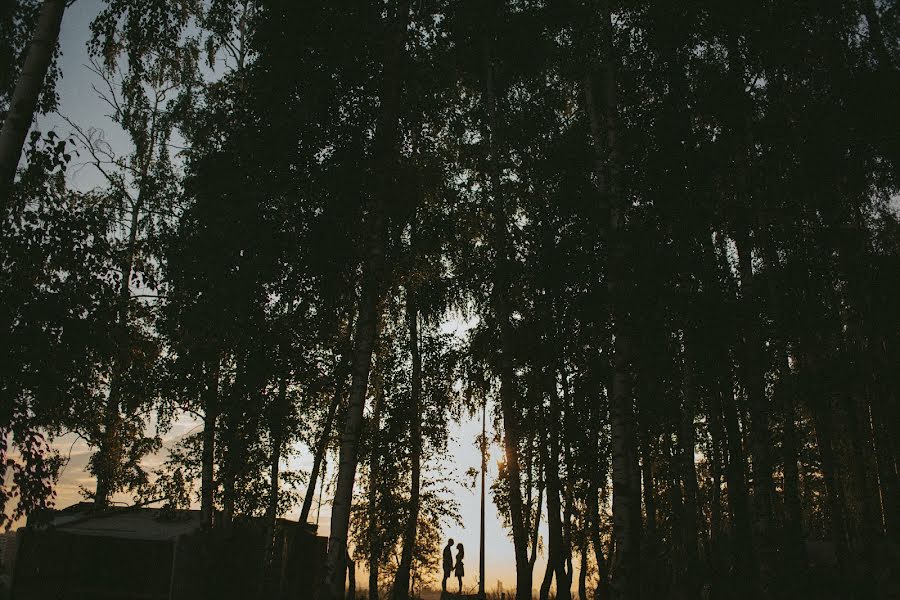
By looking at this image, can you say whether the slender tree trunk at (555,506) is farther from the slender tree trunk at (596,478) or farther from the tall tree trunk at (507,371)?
the tall tree trunk at (507,371)

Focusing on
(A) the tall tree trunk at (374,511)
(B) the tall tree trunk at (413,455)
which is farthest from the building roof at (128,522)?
(B) the tall tree trunk at (413,455)

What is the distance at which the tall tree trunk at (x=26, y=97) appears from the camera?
6.46 m

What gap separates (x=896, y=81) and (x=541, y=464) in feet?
37.5

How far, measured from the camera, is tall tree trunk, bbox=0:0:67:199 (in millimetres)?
6457

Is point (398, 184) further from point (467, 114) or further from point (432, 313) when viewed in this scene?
point (467, 114)

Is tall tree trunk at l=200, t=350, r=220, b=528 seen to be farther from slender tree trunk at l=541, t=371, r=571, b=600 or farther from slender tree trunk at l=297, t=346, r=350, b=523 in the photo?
slender tree trunk at l=541, t=371, r=571, b=600

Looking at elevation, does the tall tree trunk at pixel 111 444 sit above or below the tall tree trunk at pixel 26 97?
below

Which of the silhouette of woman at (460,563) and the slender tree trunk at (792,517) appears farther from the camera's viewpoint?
the silhouette of woman at (460,563)

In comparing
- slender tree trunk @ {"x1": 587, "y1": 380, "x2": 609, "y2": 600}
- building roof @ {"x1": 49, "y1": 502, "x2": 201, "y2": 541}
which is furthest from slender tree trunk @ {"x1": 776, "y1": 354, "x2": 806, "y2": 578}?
building roof @ {"x1": 49, "y1": 502, "x2": 201, "y2": 541}

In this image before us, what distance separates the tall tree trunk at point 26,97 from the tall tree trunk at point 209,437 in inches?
172

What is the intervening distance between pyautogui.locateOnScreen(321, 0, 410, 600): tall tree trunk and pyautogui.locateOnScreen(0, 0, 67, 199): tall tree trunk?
5.01 m

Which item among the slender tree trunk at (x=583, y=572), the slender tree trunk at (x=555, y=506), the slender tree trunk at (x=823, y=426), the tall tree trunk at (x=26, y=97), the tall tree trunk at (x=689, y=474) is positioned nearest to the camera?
the tall tree trunk at (x=26, y=97)

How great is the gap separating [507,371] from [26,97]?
8.94 m

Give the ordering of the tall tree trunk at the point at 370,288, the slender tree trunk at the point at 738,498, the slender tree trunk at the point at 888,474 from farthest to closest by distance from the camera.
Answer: the slender tree trunk at the point at 888,474
the slender tree trunk at the point at 738,498
the tall tree trunk at the point at 370,288
